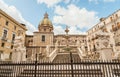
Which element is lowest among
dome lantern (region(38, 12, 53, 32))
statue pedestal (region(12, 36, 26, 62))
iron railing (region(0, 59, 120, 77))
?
iron railing (region(0, 59, 120, 77))

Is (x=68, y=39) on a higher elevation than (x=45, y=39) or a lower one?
lower

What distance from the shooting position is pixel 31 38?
151 feet

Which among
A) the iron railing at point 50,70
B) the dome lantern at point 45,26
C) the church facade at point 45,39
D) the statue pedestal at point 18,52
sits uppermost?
the dome lantern at point 45,26

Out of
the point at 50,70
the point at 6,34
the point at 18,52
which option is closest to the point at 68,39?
the point at 6,34

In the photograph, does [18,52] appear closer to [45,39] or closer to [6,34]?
[6,34]

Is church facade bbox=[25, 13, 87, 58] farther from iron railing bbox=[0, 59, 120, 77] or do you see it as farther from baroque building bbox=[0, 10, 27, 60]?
iron railing bbox=[0, 59, 120, 77]

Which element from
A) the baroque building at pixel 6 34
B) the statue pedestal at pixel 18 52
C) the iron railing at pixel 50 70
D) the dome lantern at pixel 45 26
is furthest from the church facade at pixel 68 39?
the iron railing at pixel 50 70

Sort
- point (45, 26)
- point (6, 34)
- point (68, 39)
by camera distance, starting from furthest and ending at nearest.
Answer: point (45, 26) → point (68, 39) → point (6, 34)

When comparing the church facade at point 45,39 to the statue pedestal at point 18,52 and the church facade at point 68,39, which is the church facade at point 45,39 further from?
the statue pedestal at point 18,52

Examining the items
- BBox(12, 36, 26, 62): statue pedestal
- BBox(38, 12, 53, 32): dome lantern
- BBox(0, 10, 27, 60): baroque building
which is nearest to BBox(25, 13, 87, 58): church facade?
BBox(38, 12, 53, 32): dome lantern

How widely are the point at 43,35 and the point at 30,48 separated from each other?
299 inches

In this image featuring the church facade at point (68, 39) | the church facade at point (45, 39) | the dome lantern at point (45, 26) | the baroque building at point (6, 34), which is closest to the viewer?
the baroque building at point (6, 34)

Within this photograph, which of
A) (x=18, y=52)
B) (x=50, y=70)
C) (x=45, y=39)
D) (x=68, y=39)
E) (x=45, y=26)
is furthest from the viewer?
(x=45, y=26)

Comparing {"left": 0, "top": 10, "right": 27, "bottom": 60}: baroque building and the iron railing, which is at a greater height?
{"left": 0, "top": 10, "right": 27, "bottom": 60}: baroque building
